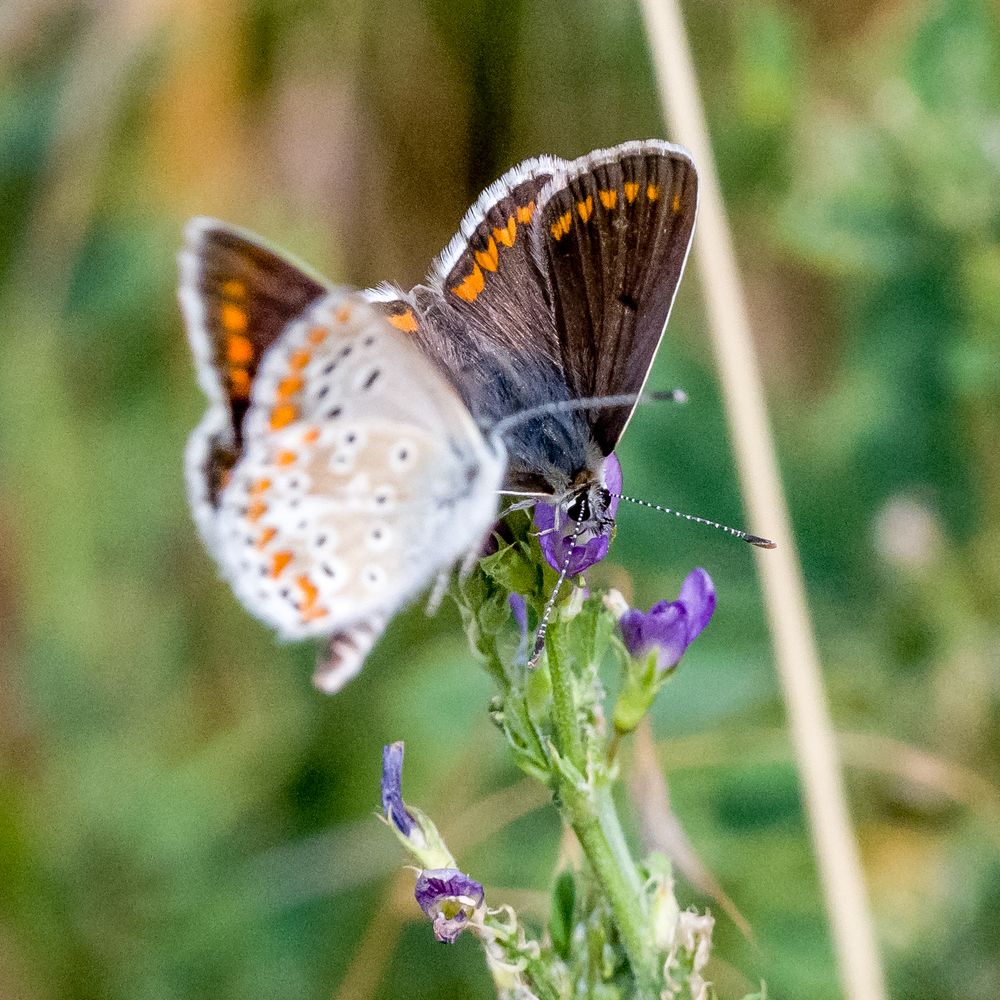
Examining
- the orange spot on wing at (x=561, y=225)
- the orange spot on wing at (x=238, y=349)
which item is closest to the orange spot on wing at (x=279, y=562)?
the orange spot on wing at (x=238, y=349)

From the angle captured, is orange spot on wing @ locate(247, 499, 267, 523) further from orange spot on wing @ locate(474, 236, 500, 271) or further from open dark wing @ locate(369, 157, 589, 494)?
orange spot on wing @ locate(474, 236, 500, 271)

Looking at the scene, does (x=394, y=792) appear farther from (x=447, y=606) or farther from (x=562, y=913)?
(x=447, y=606)

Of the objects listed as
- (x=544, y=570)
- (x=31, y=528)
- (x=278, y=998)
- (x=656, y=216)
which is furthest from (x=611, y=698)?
(x=31, y=528)

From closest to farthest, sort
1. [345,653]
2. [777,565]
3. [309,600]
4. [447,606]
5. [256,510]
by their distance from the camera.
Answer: [345,653] → [309,600] → [256,510] → [777,565] → [447,606]

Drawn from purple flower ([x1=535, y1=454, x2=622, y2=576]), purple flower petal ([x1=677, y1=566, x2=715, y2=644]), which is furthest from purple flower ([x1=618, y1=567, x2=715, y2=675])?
purple flower ([x1=535, y1=454, x2=622, y2=576])

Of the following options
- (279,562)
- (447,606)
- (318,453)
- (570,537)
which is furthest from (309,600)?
(447,606)

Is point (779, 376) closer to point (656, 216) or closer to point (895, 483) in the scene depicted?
point (895, 483)
